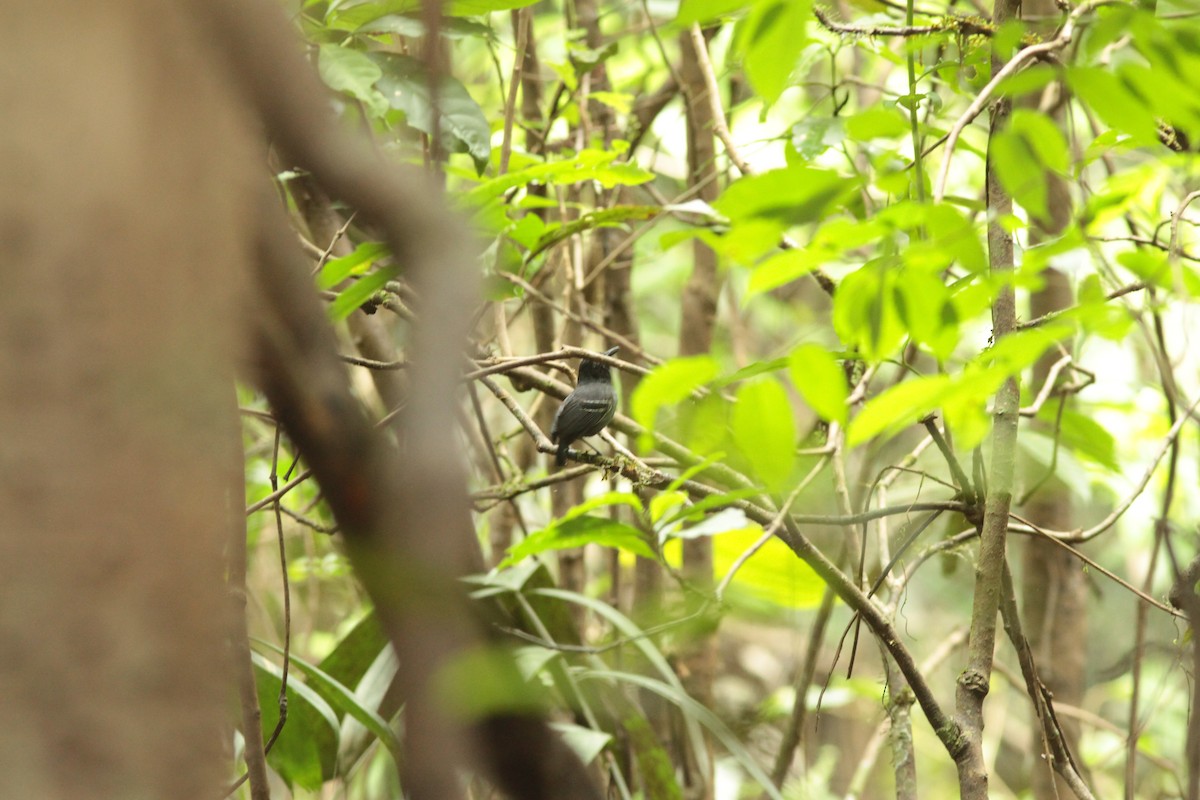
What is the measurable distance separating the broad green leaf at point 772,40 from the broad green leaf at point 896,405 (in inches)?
10.9

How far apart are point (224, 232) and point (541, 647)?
154 centimetres

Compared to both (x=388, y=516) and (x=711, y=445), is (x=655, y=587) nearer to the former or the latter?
(x=711, y=445)

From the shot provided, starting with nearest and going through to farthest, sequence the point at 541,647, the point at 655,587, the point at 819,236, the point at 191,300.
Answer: the point at 191,300 → the point at 819,236 → the point at 541,647 → the point at 655,587

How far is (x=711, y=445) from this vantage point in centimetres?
115

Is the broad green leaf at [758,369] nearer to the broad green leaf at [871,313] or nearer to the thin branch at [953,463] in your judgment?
the broad green leaf at [871,313]

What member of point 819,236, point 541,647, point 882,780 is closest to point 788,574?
point 541,647

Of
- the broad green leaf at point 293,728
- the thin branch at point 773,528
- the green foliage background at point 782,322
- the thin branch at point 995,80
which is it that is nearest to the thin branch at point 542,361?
the green foliage background at point 782,322

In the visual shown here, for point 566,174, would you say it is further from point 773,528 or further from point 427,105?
point 773,528

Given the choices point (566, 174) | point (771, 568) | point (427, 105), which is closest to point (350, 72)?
point (427, 105)

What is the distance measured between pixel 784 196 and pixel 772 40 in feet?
0.50

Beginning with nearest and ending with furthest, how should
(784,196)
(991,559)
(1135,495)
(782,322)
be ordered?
(784,196), (991,559), (1135,495), (782,322)

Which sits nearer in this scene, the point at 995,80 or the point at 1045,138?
the point at 1045,138

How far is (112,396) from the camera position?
0.55 m

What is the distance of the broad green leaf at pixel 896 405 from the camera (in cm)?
83
